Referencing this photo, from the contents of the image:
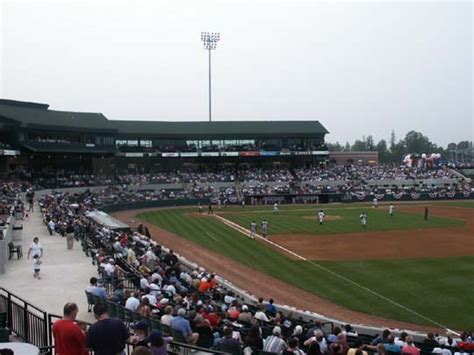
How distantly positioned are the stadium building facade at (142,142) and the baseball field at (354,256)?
18.9 meters

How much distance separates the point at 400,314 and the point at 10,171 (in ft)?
175

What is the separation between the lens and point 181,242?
37.7 metres

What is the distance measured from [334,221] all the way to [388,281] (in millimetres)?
24413

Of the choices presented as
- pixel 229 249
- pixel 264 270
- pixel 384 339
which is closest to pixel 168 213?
pixel 229 249

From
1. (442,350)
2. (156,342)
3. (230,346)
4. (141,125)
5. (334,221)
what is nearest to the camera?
(156,342)

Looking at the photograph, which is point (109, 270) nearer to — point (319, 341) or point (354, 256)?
point (319, 341)

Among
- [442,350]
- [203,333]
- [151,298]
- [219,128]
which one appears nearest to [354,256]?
[442,350]

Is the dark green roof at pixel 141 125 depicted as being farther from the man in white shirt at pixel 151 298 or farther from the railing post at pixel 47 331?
the railing post at pixel 47 331

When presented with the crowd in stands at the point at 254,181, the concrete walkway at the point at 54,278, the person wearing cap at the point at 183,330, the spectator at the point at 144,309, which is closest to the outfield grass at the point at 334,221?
the crowd in stands at the point at 254,181

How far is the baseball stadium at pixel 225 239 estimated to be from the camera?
13297 millimetres

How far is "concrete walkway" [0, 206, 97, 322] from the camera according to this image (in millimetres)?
16297

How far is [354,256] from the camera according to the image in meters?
32.1

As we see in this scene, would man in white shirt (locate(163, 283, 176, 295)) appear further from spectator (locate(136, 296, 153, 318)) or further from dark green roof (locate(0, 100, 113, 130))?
dark green roof (locate(0, 100, 113, 130))

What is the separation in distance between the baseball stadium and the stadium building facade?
234 mm
